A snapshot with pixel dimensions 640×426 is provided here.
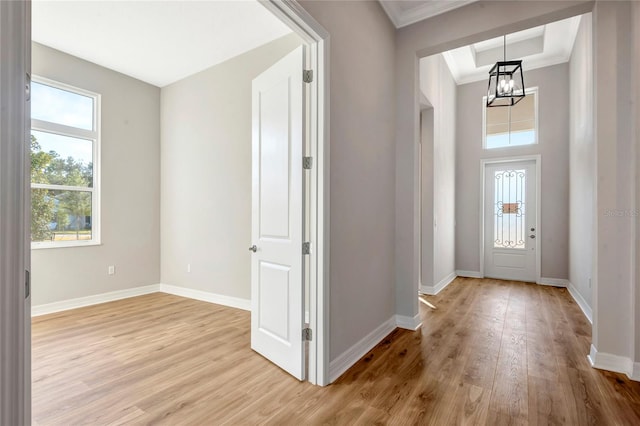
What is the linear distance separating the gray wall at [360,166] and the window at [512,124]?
360 cm

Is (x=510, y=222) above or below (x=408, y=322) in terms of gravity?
above

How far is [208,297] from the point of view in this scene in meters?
4.43

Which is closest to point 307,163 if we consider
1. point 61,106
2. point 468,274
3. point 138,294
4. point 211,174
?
point 211,174

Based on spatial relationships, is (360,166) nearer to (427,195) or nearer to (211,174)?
(427,195)

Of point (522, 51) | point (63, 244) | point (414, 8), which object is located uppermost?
point (522, 51)

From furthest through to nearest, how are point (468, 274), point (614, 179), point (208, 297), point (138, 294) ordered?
1. point (468, 274)
2. point (138, 294)
3. point (208, 297)
4. point (614, 179)

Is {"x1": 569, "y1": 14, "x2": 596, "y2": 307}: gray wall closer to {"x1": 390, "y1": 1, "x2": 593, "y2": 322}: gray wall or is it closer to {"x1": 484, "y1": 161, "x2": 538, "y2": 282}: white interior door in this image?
{"x1": 484, "y1": 161, "x2": 538, "y2": 282}: white interior door

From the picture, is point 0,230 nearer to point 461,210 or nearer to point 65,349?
point 65,349

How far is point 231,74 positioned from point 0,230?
157 inches

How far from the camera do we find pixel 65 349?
2828 mm

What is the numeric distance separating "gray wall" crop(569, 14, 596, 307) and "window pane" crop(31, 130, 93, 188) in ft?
20.4

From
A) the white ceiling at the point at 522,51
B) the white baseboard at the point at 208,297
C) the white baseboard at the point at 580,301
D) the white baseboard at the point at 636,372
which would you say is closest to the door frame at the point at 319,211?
the white baseboard at the point at 208,297

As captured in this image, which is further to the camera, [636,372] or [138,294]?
[138,294]

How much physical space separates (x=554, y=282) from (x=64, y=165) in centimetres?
772
